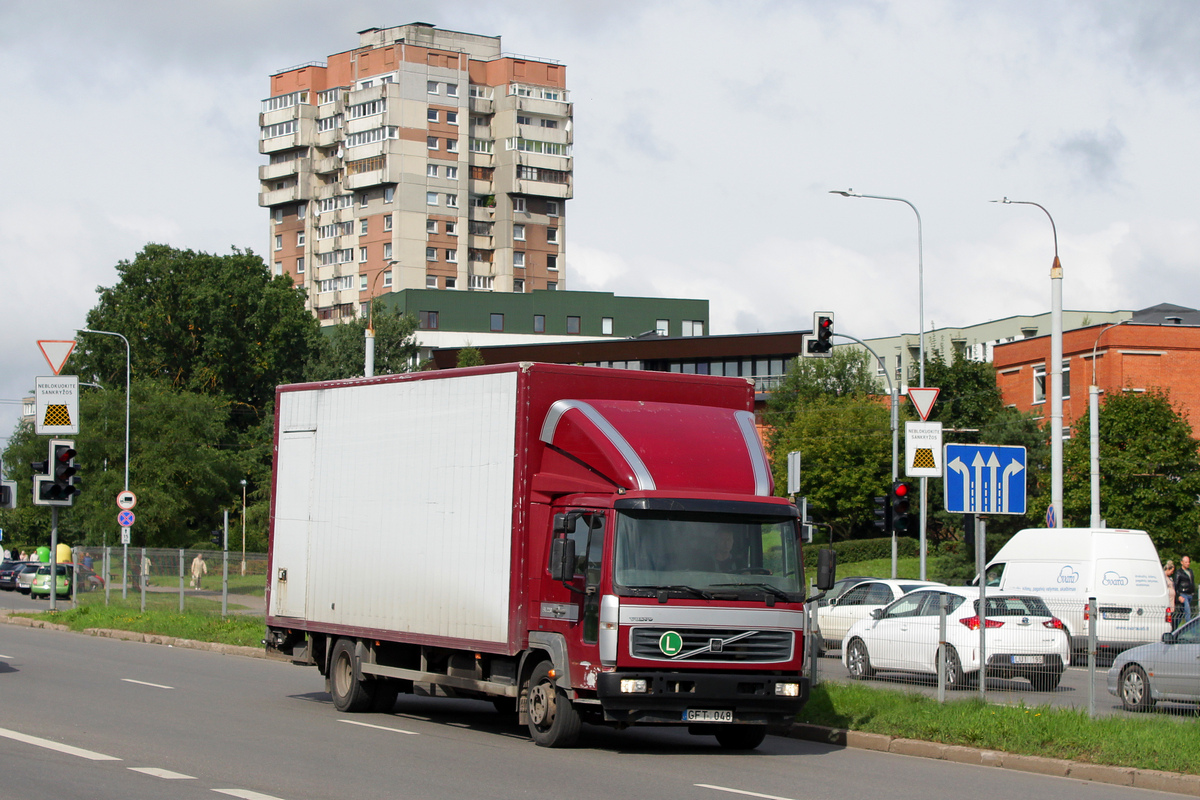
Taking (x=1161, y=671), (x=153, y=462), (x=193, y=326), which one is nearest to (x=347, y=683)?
(x=1161, y=671)

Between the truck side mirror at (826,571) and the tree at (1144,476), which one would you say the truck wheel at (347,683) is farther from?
the tree at (1144,476)

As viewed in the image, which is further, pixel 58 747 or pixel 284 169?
pixel 284 169

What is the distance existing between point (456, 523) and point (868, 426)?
59.0 m

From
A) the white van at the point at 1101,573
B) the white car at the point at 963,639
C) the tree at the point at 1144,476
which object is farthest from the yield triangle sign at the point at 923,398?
the tree at the point at 1144,476

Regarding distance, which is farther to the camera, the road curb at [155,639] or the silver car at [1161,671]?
the road curb at [155,639]

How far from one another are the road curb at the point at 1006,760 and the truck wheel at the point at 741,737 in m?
→ 1.10

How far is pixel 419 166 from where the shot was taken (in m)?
127

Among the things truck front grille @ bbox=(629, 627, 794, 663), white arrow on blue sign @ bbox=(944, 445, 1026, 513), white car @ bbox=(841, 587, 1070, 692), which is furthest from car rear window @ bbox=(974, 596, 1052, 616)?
truck front grille @ bbox=(629, 627, 794, 663)

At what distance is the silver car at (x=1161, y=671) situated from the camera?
16.7 meters

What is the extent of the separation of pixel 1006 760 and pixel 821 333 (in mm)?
16509

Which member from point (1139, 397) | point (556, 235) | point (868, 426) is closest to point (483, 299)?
point (556, 235)

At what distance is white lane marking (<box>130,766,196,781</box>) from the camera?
10.9 metres

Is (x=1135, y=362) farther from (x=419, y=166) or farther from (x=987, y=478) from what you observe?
(x=419, y=166)

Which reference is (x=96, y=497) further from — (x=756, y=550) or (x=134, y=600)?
(x=756, y=550)
